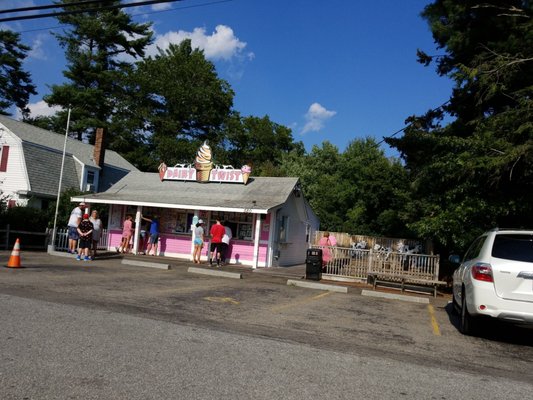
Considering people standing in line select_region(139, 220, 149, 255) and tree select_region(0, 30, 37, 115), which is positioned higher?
tree select_region(0, 30, 37, 115)

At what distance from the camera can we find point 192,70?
160 ft

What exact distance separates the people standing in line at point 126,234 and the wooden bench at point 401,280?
1169cm

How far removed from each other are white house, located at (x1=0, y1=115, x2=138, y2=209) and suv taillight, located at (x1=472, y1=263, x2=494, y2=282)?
24580 millimetres

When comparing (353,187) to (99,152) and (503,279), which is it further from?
(503,279)

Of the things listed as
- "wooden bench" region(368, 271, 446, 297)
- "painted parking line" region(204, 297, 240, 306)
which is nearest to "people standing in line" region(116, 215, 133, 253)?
"wooden bench" region(368, 271, 446, 297)

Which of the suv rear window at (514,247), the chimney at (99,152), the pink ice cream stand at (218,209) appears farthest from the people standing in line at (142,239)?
the suv rear window at (514,247)

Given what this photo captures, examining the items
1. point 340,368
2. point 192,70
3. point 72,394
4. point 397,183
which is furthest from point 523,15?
point 192,70

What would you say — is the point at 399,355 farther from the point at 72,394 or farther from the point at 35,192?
the point at 35,192

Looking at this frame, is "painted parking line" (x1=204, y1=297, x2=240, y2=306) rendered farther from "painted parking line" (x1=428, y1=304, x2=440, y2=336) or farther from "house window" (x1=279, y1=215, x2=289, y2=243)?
"house window" (x1=279, y1=215, x2=289, y2=243)

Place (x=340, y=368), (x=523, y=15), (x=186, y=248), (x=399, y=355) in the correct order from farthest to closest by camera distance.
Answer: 1. (x=186, y=248)
2. (x=523, y=15)
3. (x=399, y=355)
4. (x=340, y=368)

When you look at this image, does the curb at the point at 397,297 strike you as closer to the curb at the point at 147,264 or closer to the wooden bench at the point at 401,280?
the wooden bench at the point at 401,280

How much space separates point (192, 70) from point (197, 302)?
42837 mm

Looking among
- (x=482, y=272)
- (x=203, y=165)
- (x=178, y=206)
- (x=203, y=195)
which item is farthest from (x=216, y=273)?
(x=482, y=272)

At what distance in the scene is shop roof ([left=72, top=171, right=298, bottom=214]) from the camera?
19.8 m
